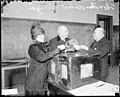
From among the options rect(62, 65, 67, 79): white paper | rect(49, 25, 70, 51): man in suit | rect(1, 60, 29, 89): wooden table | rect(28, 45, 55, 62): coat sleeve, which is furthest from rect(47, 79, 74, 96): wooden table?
rect(1, 60, 29, 89): wooden table

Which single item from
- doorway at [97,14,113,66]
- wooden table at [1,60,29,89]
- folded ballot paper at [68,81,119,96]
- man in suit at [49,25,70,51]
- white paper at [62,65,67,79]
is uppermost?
doorway at [97,14,113,66]

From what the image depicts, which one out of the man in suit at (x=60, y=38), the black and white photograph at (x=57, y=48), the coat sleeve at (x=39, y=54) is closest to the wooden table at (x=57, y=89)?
the black and white photograph at (x=57, y=48)

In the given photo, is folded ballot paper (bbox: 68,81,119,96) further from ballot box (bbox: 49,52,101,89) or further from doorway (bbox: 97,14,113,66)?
doorway (bbox: 97,14,113,66)

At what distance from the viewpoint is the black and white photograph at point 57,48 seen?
128 centimetres

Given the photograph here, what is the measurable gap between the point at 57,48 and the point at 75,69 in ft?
1.06

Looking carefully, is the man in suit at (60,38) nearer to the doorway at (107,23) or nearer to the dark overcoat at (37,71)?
the dark overcoat at (37,71)

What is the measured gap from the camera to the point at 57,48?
1418 mm

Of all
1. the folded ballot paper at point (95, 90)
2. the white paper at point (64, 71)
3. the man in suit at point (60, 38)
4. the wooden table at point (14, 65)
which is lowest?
the wooden table at point (14, 65)

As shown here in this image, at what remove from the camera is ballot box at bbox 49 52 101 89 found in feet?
3.95

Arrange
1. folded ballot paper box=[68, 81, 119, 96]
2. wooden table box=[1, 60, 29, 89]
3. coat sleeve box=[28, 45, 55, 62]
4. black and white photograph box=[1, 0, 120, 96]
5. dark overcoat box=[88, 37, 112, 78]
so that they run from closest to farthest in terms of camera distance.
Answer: folded ballot paper box=[68, 81, 119, 96], black and white photograph box=[1, 0, 120, 96], coat sleeve box=[28, 45, 55, 62], dark overcoat box=[88, 37, 112, 78], wooden table box=[1, 60, 29, 89]

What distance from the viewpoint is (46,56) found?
146cm

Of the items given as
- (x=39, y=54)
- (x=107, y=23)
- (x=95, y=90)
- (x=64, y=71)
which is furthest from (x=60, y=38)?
(x=107, y=23)

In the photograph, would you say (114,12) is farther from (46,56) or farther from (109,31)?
(46,56)

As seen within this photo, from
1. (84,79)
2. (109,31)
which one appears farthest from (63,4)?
(84,79)
